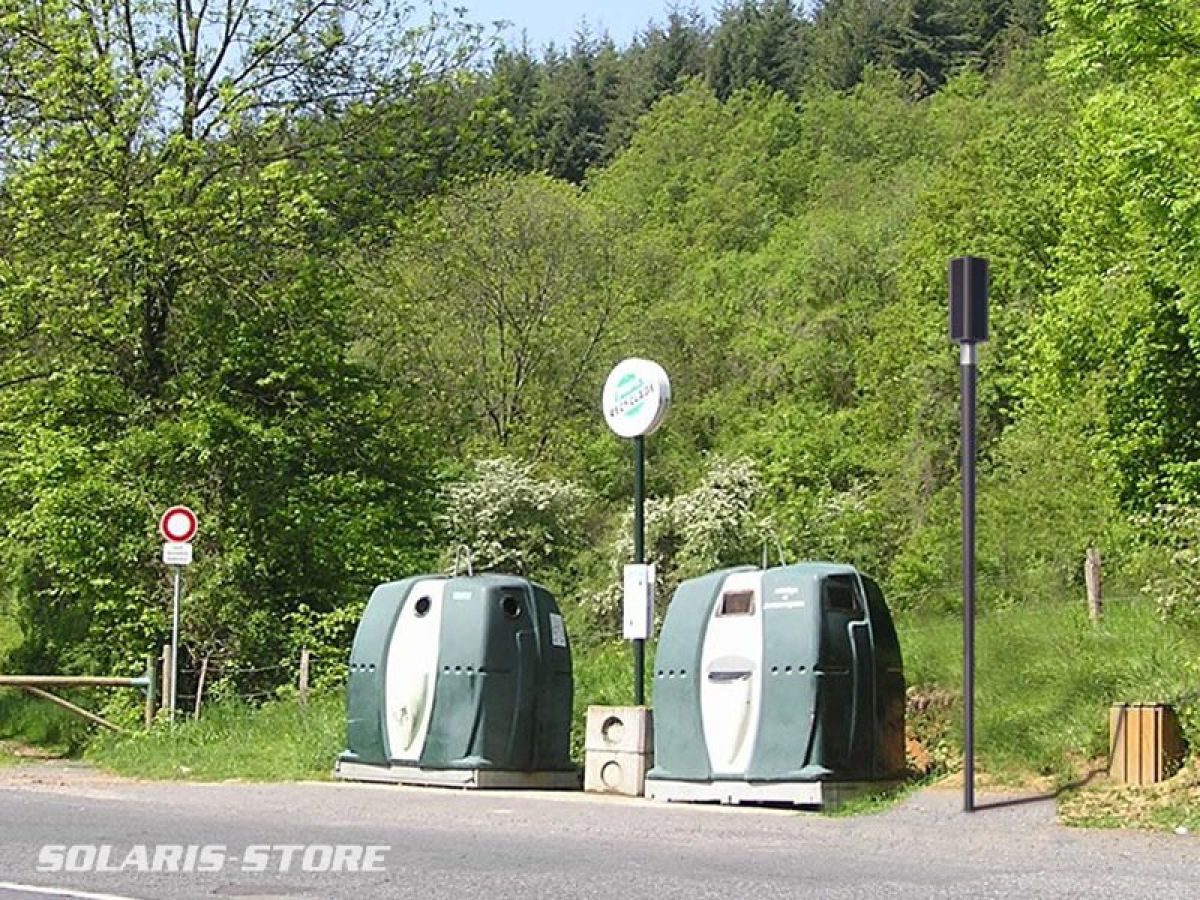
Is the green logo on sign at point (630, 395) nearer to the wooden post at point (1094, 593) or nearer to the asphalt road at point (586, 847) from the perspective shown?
the asphalt road at point (586, 847)

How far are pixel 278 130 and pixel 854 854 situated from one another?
18589 millimetres

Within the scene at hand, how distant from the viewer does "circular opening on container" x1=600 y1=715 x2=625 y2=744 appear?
647 inches

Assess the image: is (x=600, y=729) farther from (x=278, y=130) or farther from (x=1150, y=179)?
(x=1150, y=179)

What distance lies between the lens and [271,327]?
2730 cm

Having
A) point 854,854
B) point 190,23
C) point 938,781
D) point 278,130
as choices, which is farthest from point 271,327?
point 854,854

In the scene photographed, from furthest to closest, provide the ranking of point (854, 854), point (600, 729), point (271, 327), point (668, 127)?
point (668, 127)
point (271, 327)
point (600, 729)
point (854, 854)

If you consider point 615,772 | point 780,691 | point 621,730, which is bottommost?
point 615,772

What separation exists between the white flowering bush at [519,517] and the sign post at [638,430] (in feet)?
91.4

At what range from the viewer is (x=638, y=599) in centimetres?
1673

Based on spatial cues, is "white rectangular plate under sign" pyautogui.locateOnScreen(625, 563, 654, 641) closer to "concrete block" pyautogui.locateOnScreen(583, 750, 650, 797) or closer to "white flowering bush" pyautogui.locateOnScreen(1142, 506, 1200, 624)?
"concrete block" pyautogui.locateOnScreen(583, 750, 650, 797)

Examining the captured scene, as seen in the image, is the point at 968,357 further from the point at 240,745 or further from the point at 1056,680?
the point at 240,745

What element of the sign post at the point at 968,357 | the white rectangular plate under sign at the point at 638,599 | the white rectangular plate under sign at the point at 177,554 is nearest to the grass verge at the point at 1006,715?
the sign post at the point at 968,357

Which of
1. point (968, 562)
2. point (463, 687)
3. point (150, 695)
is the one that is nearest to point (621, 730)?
point (463, 687)

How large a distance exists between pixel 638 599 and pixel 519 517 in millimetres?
30514
